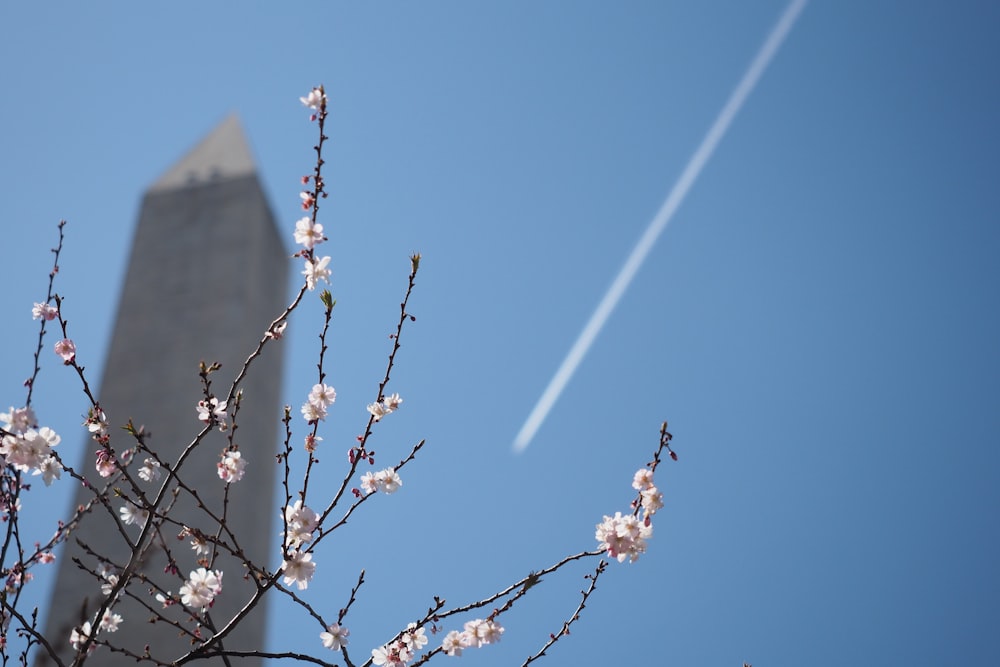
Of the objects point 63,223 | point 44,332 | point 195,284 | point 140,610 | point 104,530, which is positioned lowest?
point 44,332

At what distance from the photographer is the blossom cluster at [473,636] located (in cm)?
221

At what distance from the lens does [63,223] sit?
8.47 ft

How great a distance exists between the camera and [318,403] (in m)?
A: 2.22

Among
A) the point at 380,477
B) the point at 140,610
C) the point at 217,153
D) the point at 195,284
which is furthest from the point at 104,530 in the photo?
the point at 380,477

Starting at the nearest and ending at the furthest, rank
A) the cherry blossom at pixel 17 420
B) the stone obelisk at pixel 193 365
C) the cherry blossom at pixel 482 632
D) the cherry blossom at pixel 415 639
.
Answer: the cherry blossom at pixel 17 420 → the cherry blossom at pixel 415 639 → the cherry blossom at pixel 482 632 → the stone obelisk at pixel 193 365

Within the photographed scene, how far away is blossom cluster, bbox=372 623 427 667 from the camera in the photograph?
204 centimetres

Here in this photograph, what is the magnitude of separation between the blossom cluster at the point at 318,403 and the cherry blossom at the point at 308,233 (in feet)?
1.27

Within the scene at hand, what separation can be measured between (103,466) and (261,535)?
6.22 m

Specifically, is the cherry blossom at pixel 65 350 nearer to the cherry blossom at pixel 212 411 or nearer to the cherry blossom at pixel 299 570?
the cherry blossom at pixel 212 411

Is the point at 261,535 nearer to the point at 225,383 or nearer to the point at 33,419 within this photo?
the point at 225,383

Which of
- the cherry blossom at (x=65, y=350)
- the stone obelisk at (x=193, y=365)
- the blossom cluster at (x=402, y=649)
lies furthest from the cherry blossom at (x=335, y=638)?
the stone obelisk at (x=193, y=365)

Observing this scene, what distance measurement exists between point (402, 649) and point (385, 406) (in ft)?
2.06

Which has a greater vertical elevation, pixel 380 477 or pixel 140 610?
pixel 140 610

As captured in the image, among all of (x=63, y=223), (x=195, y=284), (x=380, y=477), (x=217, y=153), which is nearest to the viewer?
(x=380, y=477)
